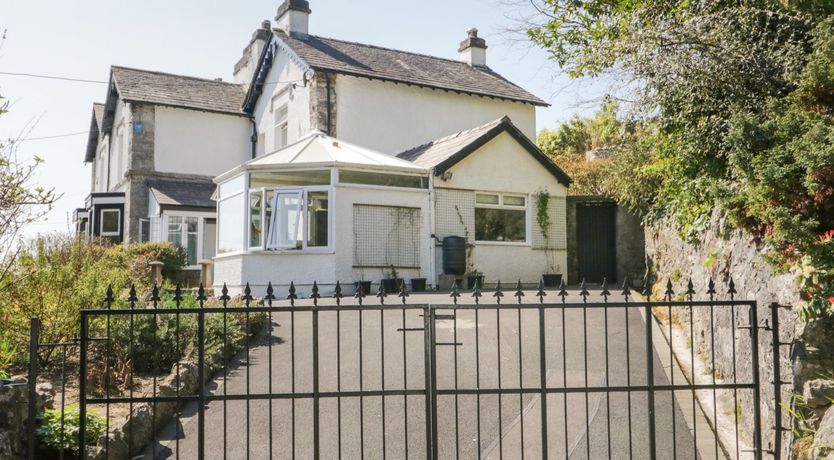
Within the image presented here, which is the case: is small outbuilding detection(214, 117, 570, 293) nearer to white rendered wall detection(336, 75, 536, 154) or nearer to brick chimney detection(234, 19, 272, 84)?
white rendered wall detection(336, 75, 536, 154)

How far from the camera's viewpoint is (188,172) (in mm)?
25953

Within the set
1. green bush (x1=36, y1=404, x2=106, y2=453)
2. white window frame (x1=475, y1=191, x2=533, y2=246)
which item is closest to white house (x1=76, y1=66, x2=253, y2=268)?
white window frame (x1=475, y1=191, x2=533, y2=246)

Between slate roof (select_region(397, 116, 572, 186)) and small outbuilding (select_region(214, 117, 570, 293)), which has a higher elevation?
slate roof (select_region(397, 116, 572, 186))

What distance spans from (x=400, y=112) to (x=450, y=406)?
51.6 feet

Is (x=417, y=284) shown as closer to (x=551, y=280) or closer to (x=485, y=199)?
(x=485, y=199)

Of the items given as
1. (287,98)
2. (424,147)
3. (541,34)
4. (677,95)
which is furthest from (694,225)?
(287,98)

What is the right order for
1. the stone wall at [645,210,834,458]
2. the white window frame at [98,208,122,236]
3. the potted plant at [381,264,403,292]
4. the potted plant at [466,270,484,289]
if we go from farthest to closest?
the white window frame at [98,208,122,236] < the potted plant at [466,270,484,289] < the potted plant at [381,264,403,292] < the stone wall at [645,210,834,458]

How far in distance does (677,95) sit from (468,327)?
4.57 m

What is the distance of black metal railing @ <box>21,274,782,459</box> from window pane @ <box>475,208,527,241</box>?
824 centimetres

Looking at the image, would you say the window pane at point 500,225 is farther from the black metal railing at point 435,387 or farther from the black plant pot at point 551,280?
the black metal railing at point 435,387

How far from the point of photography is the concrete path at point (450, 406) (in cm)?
631

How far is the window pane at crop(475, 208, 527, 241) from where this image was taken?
60.9 feet

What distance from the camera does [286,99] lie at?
22938 millimetres

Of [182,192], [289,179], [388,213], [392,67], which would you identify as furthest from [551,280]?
[182,192]
